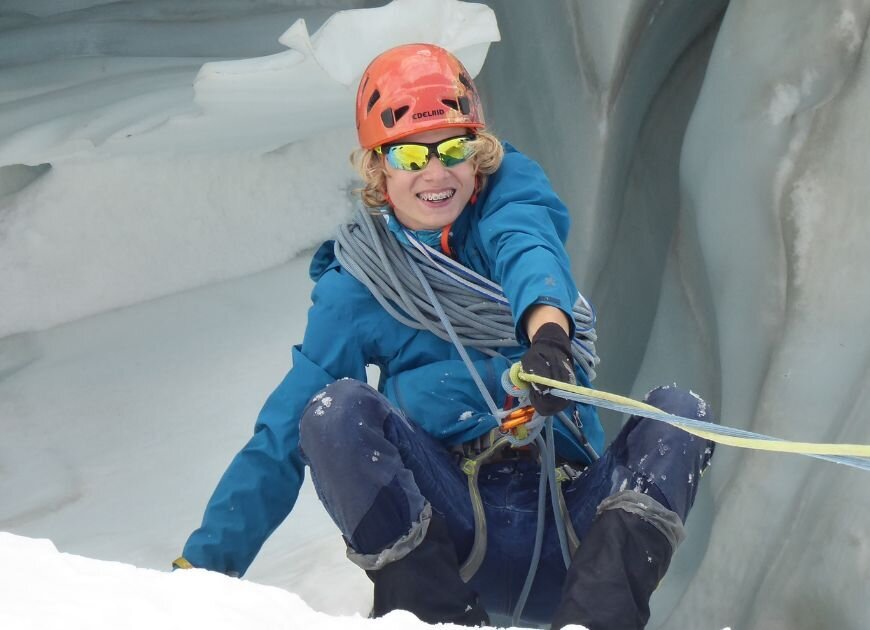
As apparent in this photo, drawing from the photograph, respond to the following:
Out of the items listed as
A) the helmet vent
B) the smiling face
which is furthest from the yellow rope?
the helmet vent

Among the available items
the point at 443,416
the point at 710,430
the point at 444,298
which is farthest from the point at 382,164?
the point at 710,430

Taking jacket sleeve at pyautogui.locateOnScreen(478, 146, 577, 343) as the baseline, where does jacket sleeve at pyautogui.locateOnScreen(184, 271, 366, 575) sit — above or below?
below

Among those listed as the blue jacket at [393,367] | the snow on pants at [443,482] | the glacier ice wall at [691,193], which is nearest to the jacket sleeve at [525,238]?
the blue jacket at [393,367]

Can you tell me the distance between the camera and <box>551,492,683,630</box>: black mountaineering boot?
3.55ft

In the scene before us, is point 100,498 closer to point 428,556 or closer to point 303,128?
point 303,128

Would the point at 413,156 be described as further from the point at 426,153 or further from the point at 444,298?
the point at 444,298

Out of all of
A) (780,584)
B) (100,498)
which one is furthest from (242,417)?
(780,584)

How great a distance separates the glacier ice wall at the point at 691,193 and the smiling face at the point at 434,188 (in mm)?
536

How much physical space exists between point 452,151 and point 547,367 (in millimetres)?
326

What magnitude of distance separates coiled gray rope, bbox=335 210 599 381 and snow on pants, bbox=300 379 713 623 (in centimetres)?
12

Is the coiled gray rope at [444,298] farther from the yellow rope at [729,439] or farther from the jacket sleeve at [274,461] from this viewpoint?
the yellow rope at [729,439]

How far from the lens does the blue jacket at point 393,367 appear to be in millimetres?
1264

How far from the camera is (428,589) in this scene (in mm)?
1149

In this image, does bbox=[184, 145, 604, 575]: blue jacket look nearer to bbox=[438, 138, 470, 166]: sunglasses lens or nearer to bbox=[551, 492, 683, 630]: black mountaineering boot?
bbox=[438, 138, 470, 166]: sunglasses lens
